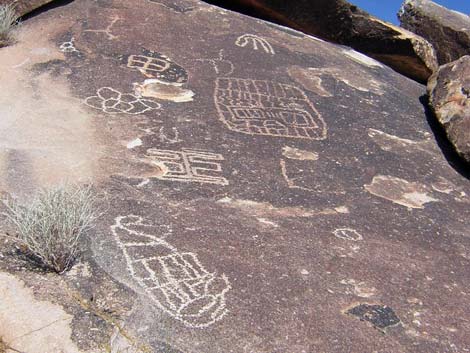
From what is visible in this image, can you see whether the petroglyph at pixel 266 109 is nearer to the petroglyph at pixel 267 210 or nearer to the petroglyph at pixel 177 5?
the petroglyph at pixel 267 210

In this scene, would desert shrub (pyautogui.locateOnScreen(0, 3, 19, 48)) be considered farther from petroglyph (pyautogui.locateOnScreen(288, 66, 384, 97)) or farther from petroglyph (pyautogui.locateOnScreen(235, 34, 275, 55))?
petroglyph (pyautogui.locateOnScreen(288, 66, 384, 97))

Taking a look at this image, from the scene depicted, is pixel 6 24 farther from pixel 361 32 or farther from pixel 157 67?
pixel 361 32

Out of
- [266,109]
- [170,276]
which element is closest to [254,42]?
[266,109]

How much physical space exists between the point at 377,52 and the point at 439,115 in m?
2.14

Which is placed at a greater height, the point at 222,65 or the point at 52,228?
the point at 52,228

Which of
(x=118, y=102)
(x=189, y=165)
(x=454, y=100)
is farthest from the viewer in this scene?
(x=454, y=100)

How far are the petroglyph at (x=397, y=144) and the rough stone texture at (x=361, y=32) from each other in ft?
7.85

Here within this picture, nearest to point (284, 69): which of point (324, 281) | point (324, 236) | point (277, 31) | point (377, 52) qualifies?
point (277, 31)

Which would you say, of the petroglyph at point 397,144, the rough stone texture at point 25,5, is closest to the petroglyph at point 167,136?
the petroglyph at point 397,144

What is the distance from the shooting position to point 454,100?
573 centimetres

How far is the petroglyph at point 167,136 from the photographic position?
452 cm

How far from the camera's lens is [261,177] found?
13.9ft

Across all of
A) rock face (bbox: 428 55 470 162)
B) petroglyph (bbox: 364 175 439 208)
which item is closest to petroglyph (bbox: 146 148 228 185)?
petroglyph (bbox: 364 175 439 208)

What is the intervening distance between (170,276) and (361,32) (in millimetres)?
5465
